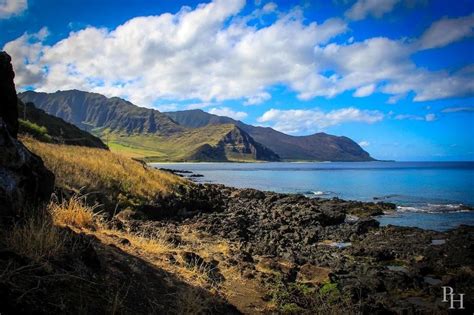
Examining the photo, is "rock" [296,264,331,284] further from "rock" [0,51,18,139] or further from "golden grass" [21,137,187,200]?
"golden grass" [21,137,187,200]

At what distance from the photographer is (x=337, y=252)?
70.3ft

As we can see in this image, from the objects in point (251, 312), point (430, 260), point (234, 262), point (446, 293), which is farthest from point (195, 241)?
point (430, 260)

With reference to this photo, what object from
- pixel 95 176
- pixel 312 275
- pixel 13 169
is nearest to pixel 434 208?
pixel 312 275

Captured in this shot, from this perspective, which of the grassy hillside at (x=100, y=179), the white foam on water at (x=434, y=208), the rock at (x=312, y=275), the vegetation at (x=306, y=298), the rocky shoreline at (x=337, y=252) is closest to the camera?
the vegetation at (x=306, y=298)

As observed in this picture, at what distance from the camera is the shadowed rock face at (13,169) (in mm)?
5953

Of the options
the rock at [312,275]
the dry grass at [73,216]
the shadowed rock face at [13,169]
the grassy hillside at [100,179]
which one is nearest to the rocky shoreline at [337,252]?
the rock at [312,275]

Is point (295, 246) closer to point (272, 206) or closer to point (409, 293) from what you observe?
point (409, 293)

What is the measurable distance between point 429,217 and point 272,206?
617 inches

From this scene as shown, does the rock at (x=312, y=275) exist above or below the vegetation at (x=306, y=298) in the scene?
below

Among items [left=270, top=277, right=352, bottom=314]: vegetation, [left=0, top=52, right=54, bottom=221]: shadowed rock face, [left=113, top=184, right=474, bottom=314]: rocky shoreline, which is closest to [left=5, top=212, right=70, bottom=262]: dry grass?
[left=0, top=52, right=54, bottom=221]: shadowed rock face

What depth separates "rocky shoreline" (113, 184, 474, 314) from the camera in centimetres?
1274

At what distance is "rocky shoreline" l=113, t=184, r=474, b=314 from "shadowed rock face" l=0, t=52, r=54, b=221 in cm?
527

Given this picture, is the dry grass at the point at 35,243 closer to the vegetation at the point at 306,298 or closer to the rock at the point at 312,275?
the vegetation at the point at 306,298

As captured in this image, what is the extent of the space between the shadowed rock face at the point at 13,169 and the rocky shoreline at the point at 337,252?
17.3 feet
